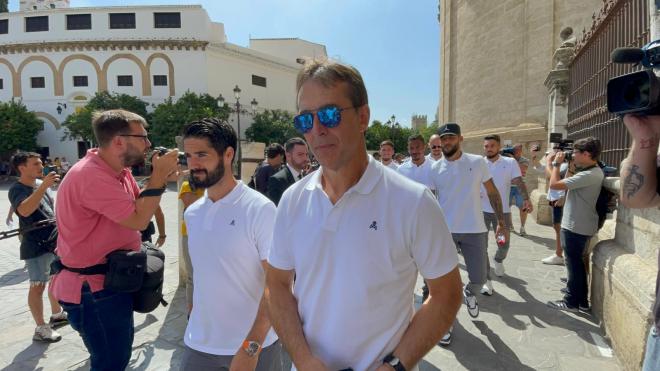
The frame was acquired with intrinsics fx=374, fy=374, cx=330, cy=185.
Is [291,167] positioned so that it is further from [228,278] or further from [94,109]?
[94,109]

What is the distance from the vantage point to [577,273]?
14.3ft

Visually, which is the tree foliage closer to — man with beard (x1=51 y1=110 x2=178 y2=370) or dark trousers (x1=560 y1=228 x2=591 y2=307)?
dark trousers (x1=560 y1=228 x2=591 y2=307)

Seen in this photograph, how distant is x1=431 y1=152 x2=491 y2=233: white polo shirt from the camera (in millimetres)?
4211

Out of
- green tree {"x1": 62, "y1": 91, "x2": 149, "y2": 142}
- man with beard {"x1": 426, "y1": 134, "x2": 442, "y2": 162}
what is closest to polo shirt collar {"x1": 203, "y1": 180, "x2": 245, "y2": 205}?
man with beard {"x1": 426, "y1": 134, "x2": 442, "y2": 162}

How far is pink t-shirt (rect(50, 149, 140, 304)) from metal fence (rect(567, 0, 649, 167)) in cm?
→ 490

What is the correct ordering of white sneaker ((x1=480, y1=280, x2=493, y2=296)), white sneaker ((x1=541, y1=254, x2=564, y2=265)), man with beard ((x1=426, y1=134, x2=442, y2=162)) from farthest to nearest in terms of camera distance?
white sneaker ((x1=541, y1=254, x2=564, y2=265))
man with beard ((x1=426, y1=134, x2=442, y2=162))
white sneaker ((x1=480, y1=280, x2=493, y2=296))

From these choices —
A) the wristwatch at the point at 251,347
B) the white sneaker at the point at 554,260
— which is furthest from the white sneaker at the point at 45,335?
the white sneaker at the point at 554,260

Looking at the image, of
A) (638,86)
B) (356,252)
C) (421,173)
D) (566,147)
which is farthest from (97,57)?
Result: (638,86)

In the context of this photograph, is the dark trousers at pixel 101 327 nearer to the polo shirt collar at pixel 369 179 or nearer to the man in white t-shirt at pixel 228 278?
the man in white t-shirt at pixel 228 278

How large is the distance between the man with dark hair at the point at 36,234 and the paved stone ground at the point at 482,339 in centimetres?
20

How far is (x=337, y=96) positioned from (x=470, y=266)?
3474 millimetres

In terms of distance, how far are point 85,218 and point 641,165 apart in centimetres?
302

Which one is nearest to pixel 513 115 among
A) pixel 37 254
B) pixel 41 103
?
pixel 37 254

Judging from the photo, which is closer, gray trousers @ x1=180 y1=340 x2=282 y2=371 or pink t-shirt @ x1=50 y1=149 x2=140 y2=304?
gray trousers @ x1=180 y1=340 x2=282 y2=371
